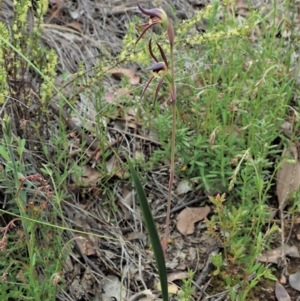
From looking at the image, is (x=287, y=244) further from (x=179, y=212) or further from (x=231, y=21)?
(x=231, y=21)

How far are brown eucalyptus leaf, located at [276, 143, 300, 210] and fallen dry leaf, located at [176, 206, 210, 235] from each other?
29cm

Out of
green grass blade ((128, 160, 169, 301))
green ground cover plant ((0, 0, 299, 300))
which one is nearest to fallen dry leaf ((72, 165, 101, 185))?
green ground cover plant ((0, 0, 299, 300))

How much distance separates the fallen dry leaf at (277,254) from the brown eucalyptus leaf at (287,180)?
0.16 metres

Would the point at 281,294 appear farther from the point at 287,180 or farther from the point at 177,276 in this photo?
the point at 287,180

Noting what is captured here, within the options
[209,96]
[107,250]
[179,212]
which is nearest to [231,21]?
[209,96]

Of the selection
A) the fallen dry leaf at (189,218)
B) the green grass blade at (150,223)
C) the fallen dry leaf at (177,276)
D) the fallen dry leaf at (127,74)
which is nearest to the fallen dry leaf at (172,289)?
the fallen dry leaf at (177,276)

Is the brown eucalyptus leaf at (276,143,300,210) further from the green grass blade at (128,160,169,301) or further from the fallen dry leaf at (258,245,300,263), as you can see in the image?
the green grass blade at (128,160,169,301)

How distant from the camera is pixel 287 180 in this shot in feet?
7.75

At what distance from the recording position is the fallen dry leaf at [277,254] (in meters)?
2.19

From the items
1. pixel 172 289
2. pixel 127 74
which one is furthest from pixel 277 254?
pixel 127 74

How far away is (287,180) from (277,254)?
310 mm

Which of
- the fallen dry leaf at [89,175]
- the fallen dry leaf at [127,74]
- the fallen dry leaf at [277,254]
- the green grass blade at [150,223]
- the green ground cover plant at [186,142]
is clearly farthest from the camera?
the fallen dry leaf at [127,74]

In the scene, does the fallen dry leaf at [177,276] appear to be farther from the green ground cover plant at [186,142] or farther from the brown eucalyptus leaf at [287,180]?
the brown eucalyptus leaf at [287,180]

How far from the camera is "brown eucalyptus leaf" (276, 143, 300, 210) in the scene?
233 cm
